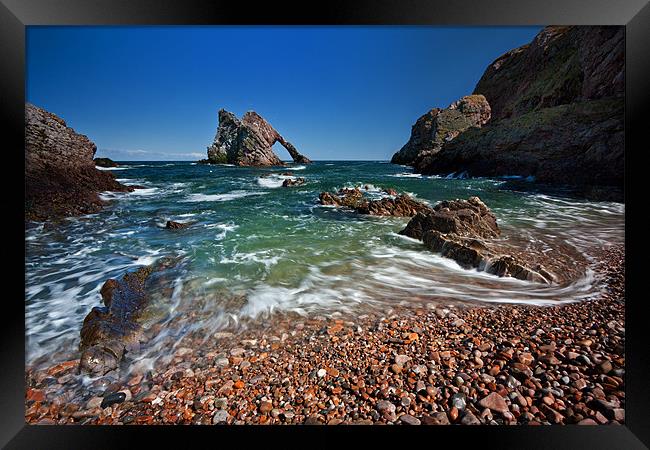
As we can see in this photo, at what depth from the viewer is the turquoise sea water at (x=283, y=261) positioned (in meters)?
2.99

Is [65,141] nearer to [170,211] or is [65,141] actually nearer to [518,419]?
[170,211]

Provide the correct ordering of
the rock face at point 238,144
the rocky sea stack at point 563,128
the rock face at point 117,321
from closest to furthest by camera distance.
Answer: the rock face at point 117,321
the rocky sea stack at point 563,128
the rock face at point 238,144

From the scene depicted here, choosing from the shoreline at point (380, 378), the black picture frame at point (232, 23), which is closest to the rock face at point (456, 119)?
the black picture frame at point (232, 23)

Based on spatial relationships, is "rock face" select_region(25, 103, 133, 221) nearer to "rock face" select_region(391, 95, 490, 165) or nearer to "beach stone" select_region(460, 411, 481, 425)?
"beach stone" select_region(460, 411, 481, 425)

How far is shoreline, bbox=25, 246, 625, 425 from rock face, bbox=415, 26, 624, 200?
167cm

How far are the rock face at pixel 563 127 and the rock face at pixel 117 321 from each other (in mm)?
4740

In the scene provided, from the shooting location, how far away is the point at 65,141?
7.37m

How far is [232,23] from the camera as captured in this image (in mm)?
1683

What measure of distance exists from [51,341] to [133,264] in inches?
82.5

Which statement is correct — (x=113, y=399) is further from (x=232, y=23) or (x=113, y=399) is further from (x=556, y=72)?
(x=556, y=72)

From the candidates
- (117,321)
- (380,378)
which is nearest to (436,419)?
(380,378)

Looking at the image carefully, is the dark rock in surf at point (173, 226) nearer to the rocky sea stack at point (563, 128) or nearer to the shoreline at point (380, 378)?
the shoreline at point (380, 378)

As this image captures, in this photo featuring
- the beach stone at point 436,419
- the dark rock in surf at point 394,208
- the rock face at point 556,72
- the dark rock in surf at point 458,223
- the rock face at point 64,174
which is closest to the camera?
the beach stone at point 436,419
